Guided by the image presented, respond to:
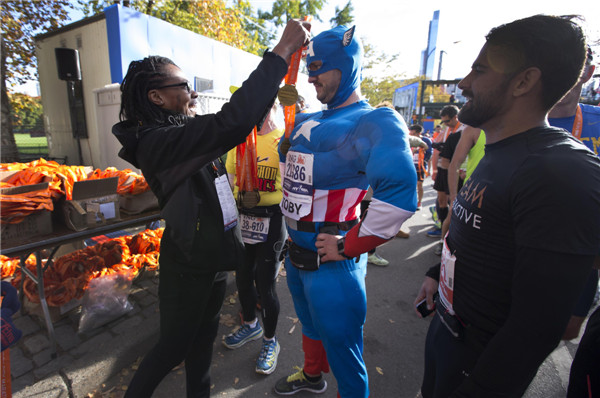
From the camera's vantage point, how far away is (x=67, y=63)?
19.5 feet

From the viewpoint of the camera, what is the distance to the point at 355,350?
1496mm

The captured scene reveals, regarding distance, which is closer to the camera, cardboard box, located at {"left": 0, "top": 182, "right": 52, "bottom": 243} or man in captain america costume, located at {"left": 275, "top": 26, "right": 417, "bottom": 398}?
man in captain america costume, located at {"left": 275, "top": 26, "right": 417, "bottom": 398}

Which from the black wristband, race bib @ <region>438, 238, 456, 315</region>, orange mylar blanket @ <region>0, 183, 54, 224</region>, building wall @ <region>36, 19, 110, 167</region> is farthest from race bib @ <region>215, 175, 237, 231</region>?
building wall @ <region>36, 19, 110, 167</region>

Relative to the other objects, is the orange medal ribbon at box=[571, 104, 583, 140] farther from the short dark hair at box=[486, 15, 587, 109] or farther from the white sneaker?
the white sneaker

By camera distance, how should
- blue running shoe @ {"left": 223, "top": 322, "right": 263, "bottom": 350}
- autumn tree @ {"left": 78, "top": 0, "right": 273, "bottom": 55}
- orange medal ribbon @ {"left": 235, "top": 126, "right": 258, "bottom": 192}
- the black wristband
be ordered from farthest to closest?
autumn tree @ {"left": 78, "top": 0, "right": 273, "bottom": 55}, blue running shoe @ {"left": 223, "top": 322, "right": 263, "bottom": 350}, orange medal ribbon @ {"left": 235, "top": 126, "right": 258, "bottom": 192}, the black wristband

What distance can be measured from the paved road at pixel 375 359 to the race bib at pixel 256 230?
3.39 ft

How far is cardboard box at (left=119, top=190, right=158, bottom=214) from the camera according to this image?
9.38 feet

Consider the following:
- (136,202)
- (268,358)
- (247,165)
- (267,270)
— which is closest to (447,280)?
(267,270)

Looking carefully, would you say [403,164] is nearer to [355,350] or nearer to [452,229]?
[452,229]

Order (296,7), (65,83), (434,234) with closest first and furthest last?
(434,234) < (65,83) < (296,7)

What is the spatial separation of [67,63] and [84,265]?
5.10 meters

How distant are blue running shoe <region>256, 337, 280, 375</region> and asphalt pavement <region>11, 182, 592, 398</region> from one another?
0.05m

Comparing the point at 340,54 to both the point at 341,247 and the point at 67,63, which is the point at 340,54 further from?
the point at 67,63

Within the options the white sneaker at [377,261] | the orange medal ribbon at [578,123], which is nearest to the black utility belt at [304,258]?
the orange medal ribbon at [578,123]
